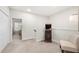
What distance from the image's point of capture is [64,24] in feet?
6.09

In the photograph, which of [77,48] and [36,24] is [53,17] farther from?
[77,48]

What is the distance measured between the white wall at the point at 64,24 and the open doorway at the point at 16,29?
0.81 meters

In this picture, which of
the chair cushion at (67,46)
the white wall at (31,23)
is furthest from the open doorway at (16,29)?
the chair cushion at (67,46)

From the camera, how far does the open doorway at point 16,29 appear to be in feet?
5.86

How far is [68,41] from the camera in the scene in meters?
1.75

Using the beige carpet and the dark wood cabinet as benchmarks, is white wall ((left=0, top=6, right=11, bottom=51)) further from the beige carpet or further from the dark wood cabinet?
the dark wood cabinet

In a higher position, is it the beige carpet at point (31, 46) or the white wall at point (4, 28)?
the white wall at point (4, 28)

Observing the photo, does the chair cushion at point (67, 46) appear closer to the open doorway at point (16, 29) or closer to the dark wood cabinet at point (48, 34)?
the dark wood cabinet at point (48, 34)

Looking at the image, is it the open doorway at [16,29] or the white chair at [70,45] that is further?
the open doorway at [16,29]

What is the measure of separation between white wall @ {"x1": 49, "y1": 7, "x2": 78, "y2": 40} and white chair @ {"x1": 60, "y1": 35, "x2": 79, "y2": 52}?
110mm

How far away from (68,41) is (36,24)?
87 cm

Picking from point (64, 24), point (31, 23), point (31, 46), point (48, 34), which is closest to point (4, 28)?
point (31, 23)
